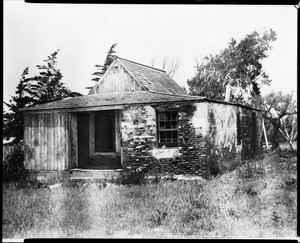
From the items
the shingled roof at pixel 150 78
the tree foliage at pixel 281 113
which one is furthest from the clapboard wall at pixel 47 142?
A: the tree foliage at pixel 281 113

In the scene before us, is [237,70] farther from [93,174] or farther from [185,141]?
[93,174]

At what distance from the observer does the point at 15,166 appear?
11656 millimetres

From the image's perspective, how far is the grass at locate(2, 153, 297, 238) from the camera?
7406mm

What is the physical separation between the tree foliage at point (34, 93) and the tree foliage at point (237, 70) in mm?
4087

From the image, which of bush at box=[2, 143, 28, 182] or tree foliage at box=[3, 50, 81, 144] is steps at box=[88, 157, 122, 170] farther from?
tree foliage at box=[3, 50, 81, 144]

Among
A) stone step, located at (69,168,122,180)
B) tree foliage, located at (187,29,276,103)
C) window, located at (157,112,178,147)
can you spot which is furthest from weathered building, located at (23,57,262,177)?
tree foliage, located at (187,29,276,103)

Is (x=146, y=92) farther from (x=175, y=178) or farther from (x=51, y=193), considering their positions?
(x=51, y=193)

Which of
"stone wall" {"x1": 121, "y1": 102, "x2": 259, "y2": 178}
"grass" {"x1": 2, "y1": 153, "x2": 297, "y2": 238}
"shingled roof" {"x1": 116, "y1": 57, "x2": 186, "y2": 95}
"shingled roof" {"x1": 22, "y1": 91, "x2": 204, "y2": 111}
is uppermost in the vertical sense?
"shingled roof" {"x1": 116, "y1": 57, "x2": 186, "y2": 95}

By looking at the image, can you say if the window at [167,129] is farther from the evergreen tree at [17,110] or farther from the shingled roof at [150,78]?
the evergreen tree at [17,110]

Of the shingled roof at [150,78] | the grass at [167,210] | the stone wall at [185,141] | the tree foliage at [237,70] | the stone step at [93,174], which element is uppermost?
the shingled roof at [150,78]

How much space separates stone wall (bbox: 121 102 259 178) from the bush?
3453mm

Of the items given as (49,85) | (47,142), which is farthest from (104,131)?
(49,85)

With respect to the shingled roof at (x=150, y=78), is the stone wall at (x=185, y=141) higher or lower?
lower

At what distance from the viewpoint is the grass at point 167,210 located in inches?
292
